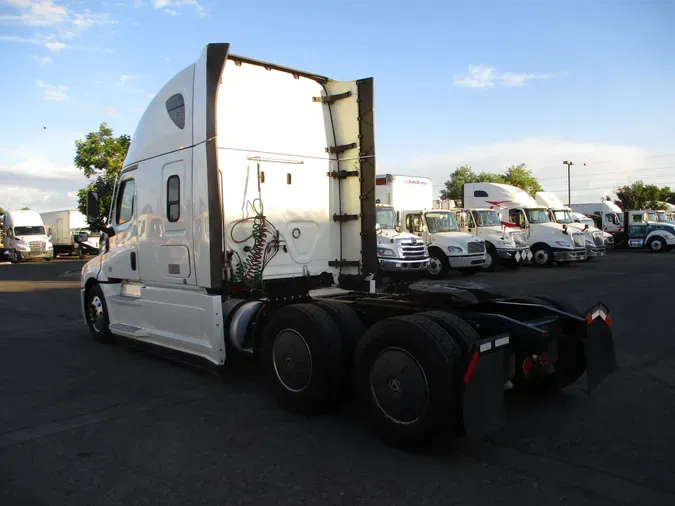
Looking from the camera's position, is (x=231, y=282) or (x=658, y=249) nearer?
(x=231, y=282)

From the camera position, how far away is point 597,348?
472cm

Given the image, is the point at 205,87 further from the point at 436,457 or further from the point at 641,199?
the point at 641,199

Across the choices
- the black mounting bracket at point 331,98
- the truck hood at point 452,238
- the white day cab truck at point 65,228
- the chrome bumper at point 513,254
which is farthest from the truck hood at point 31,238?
the black mounting bracket at point 331,98

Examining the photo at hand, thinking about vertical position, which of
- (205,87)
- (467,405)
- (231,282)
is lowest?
(467,405)

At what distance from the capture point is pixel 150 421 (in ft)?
15.8

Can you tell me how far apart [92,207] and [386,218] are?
35.5 ft

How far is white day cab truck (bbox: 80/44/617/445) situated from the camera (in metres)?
4.02

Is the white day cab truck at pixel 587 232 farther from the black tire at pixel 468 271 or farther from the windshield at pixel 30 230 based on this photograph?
the windshield at pixel 30 230

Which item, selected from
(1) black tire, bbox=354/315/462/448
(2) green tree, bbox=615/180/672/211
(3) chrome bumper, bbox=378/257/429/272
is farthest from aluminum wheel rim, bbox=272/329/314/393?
(2) green tree, bbox=615/180/672/211

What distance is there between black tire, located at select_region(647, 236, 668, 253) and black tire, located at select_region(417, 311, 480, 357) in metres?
32.5

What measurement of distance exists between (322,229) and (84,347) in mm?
3966

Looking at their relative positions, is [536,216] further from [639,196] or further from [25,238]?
[639,196]

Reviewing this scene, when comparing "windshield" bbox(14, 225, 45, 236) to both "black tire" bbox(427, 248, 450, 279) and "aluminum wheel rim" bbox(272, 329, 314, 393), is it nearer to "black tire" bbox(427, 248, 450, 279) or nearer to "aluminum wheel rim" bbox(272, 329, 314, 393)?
"black tire" bbox(427, 248, 450, 279)

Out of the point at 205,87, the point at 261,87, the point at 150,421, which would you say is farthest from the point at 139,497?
the point at 261,87
